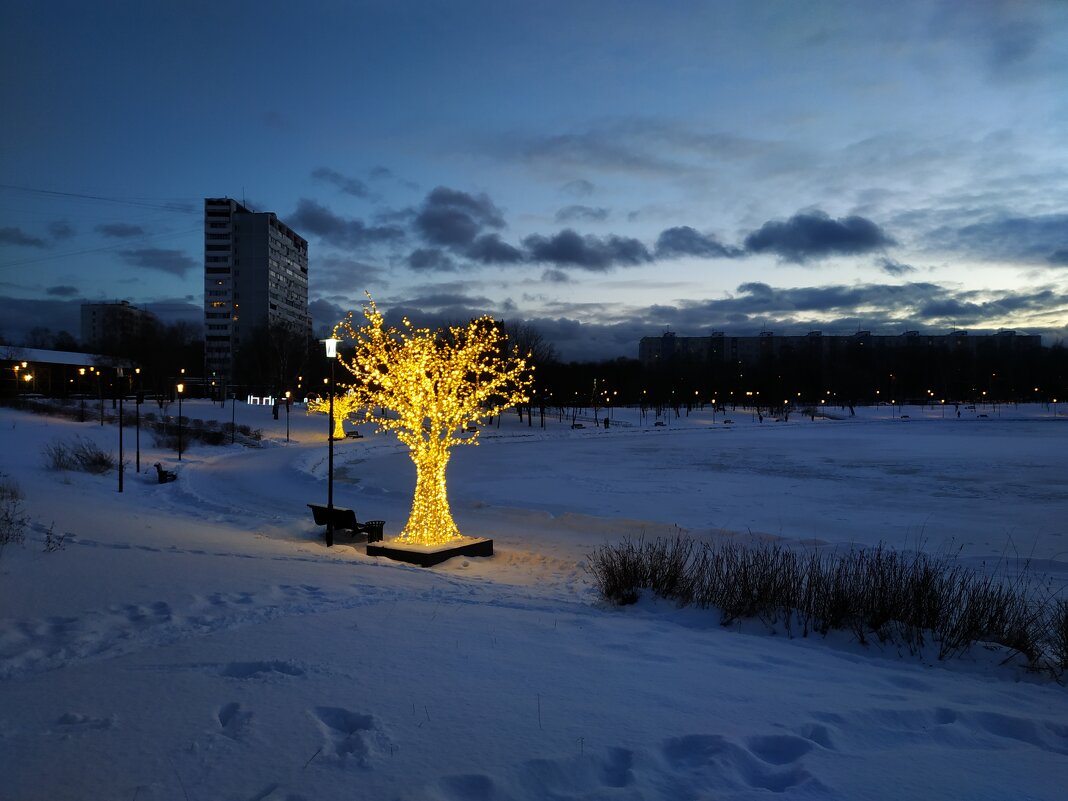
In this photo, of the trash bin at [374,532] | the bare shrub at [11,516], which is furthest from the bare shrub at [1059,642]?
the bare shrub at [11,516]

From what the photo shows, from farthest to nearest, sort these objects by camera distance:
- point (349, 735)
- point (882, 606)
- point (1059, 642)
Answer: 1. point (882, 606)
2. point (1059, 642)
3. point (349, 735)

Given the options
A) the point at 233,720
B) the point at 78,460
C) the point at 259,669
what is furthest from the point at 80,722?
the point at 78,460

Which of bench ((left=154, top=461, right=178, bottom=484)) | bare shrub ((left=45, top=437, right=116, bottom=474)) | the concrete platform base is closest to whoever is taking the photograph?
the concrete platform base

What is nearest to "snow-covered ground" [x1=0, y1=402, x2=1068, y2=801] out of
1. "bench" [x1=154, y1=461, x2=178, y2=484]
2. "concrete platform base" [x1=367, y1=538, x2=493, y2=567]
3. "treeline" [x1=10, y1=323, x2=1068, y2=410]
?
"concrete platform base" [x1=367, y1=538, x2=493, y2=567]

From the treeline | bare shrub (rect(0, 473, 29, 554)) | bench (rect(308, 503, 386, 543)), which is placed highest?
the treeline

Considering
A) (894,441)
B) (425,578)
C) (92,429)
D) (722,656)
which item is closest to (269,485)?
(425,578)

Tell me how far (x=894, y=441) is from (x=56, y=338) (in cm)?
13188

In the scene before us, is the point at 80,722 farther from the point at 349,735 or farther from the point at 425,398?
the point at 425,398

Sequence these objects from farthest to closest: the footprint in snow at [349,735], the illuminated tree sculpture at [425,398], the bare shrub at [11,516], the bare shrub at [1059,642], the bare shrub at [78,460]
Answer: the bare shrub at [78,460] < the illuminated tree sculpture at [425,398] < the bare shrub at [11,516] < the bare shrub at [1059,642] < the footprint in snow at [349,735]

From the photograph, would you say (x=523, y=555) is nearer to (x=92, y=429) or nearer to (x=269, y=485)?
(x=269, y=485)

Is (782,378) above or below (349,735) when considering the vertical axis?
above

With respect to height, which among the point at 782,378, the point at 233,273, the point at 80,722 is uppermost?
the point at 233,273

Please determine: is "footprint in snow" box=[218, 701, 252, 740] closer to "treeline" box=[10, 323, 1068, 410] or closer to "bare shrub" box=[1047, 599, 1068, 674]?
"bare shrub" box=[1047, 599, 1068, 674]

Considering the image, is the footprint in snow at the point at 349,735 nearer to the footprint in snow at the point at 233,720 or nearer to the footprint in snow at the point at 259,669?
the footprint in snow at the point at 233,720
